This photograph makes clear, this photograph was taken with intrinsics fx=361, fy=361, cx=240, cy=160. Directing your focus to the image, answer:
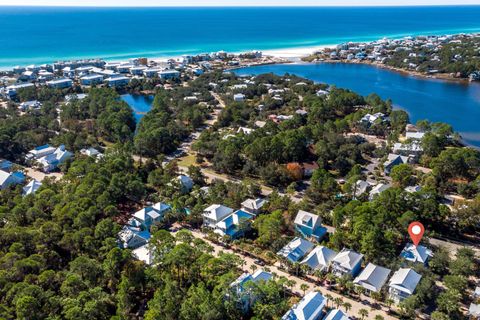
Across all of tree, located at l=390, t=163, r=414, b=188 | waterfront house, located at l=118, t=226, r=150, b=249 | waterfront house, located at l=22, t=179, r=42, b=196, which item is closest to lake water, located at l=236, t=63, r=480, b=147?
tree, located at l=390, t=163, r=414, b=188

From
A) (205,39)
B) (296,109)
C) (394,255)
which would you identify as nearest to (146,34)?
(205,39)

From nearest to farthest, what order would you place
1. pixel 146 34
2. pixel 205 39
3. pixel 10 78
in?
pixel 10 78, pixel 205 39, pixel 146 34

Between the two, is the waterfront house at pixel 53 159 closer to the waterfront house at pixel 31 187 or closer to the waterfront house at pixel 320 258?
the waterfront house at pixel 31 187

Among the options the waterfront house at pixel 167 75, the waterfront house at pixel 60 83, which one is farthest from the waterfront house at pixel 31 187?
the waterfront house at pixel 167 75

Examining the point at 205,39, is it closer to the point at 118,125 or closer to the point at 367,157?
the point at 118,125

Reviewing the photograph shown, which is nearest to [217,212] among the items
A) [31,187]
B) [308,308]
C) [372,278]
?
[308,308]

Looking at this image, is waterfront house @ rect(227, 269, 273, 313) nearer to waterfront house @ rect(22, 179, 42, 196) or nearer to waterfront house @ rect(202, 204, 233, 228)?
waterfront house @ rect(202, 204, 233, 228)

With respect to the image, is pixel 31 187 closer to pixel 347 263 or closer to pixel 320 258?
pixel 320 258
